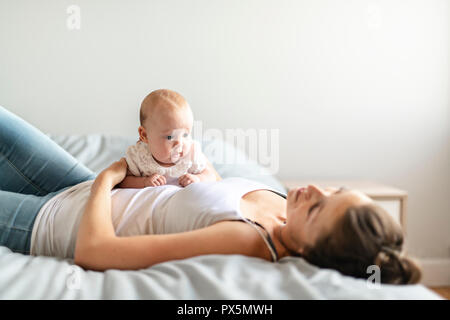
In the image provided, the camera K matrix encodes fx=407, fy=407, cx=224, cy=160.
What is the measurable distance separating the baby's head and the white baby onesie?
0.03 meters

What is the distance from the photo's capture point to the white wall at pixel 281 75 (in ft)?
7.31

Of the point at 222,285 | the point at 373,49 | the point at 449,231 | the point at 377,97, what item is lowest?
the point at 449,231

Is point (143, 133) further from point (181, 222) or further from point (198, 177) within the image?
point (181, 222)

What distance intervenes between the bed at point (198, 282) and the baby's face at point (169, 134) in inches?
16.7

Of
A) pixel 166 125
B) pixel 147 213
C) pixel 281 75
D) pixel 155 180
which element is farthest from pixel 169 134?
pixel 281 75

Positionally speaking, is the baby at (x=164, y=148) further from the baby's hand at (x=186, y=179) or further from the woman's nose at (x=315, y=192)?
the woman's nose at (x=315, y=192)

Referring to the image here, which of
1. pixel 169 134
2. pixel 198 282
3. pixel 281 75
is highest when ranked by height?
pixel 281 75

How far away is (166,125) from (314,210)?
1.61ft

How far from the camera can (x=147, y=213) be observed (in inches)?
39.0

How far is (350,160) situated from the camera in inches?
96.3

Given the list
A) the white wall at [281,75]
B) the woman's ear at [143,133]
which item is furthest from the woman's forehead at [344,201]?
the white wall at [281,75]
